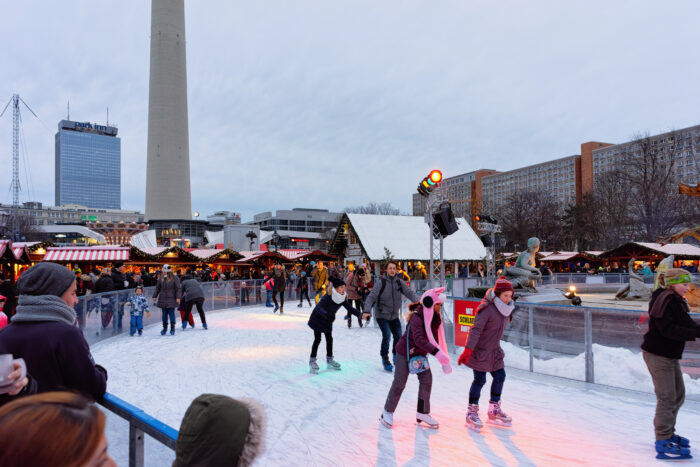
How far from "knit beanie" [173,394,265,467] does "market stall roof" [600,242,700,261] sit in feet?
108

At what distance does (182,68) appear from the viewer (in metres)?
78.9

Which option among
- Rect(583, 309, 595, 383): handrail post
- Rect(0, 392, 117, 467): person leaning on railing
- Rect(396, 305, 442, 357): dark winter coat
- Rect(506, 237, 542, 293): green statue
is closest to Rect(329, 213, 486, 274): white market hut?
Rect(506, 237, 542, 293): green statue

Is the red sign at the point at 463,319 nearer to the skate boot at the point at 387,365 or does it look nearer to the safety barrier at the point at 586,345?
the safety barrier at the point at 586,345

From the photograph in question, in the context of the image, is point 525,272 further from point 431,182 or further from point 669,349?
point 669,349

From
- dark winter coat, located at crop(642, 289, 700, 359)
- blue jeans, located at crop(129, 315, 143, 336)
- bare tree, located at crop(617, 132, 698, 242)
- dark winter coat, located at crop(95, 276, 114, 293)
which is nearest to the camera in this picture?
dark winter coat, located at crop(642, 289, 700, 359)

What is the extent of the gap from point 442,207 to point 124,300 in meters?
8.33

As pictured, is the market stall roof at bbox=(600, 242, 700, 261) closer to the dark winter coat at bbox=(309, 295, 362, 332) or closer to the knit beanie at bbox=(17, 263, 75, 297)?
the dark winter coat at bbox=(309, 295, 362, 332)

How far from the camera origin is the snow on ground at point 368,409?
14.3 ft

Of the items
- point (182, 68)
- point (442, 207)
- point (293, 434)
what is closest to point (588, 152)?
point (182, 68)

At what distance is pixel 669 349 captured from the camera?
4.02 m

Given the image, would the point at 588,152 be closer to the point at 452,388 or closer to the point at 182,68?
the point at 182,68

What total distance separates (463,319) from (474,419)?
12.3 feet

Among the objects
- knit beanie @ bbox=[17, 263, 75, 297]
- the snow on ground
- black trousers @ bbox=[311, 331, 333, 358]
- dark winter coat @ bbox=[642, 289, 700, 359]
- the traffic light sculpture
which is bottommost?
the snow on ground

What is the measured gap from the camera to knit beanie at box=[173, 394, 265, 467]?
1491mm
